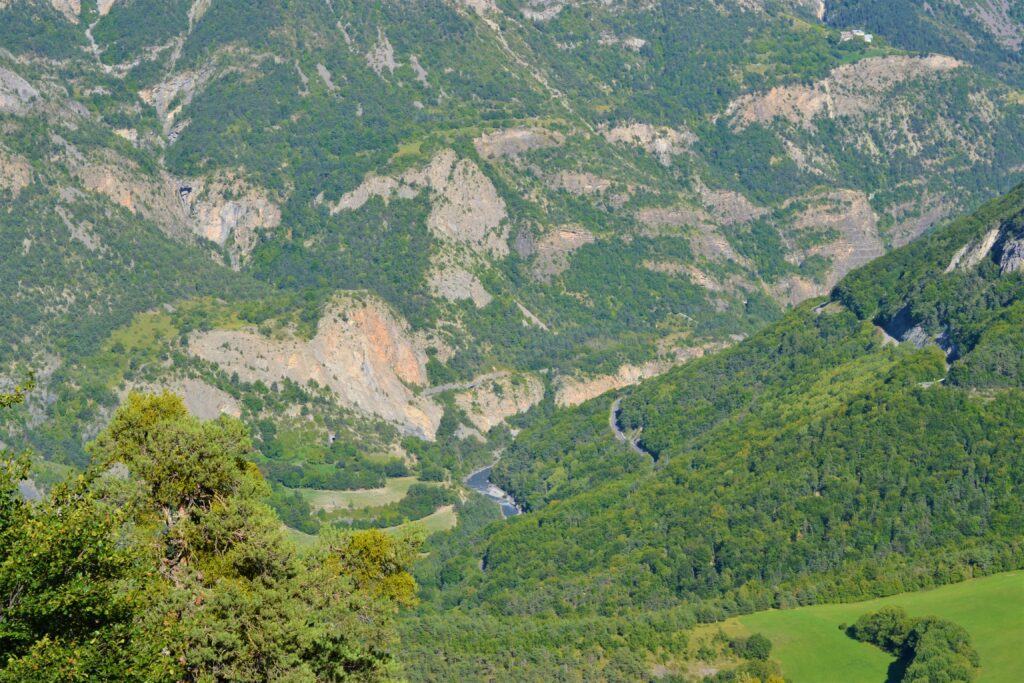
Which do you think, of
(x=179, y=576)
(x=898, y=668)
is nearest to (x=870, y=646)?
(x=898, y=668)

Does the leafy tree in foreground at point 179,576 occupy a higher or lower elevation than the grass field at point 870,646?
higher

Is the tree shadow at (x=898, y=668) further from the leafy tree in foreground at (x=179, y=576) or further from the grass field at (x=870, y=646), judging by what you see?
the leafy tree in foreground at (x=179, y=576)

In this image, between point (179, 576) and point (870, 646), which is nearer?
point (179, 576)

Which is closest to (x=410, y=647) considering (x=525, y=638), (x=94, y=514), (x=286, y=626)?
(x=525, y=638)

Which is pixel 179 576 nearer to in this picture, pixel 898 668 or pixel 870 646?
pixel 898 668

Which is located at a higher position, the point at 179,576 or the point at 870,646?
the point at 179,576

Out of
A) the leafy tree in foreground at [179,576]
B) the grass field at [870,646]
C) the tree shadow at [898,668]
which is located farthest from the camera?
the tree shadow at [898,668]

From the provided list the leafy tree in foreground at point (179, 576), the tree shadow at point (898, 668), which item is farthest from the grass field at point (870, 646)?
the leafy tree in foreground at point (179, 576)
